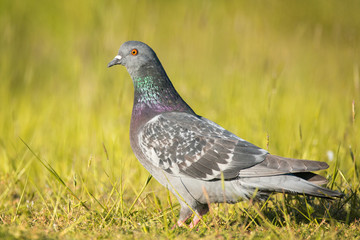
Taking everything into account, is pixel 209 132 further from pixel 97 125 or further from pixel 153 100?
pixel 97 125

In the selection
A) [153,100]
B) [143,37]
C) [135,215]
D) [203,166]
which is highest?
[143,37]

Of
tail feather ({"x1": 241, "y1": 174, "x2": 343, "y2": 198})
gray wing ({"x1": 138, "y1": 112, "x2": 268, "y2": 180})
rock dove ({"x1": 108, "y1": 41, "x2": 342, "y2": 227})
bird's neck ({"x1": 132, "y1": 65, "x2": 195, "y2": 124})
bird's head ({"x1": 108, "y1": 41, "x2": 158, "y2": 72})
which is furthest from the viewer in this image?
bird's head ({"x1": 108, "y1": 41, "x2": 158, "y2": 72})

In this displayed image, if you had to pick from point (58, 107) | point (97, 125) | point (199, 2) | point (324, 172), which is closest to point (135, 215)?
point (324, 172)

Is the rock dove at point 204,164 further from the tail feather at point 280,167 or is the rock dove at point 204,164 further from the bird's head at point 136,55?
the bird's head at point 136,55

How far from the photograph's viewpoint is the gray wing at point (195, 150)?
10.7ft

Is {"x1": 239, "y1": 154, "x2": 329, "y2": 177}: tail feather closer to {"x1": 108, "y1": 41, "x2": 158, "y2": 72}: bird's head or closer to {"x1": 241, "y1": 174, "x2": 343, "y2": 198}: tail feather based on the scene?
{"x1": 241, "y1": 174, "x2": 343, "y2": 198}: tail feather

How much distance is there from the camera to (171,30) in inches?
375

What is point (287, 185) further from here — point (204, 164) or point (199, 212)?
point (199, 212)

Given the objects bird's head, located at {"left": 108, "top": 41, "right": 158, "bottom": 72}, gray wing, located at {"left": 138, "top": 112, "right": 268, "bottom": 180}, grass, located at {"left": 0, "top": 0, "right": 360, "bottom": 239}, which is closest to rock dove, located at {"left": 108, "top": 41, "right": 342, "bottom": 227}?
gray wing, located at {"left": 138, "top": 112, "right": 268, "bottom": 180}

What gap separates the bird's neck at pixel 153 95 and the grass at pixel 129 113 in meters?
0.50

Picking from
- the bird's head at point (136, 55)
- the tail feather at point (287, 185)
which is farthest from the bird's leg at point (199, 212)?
the bird's head at point (136, 55)

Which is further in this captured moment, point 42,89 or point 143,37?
point 42,89

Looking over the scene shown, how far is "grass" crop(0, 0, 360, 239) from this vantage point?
321cm

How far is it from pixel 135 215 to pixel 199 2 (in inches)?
167
